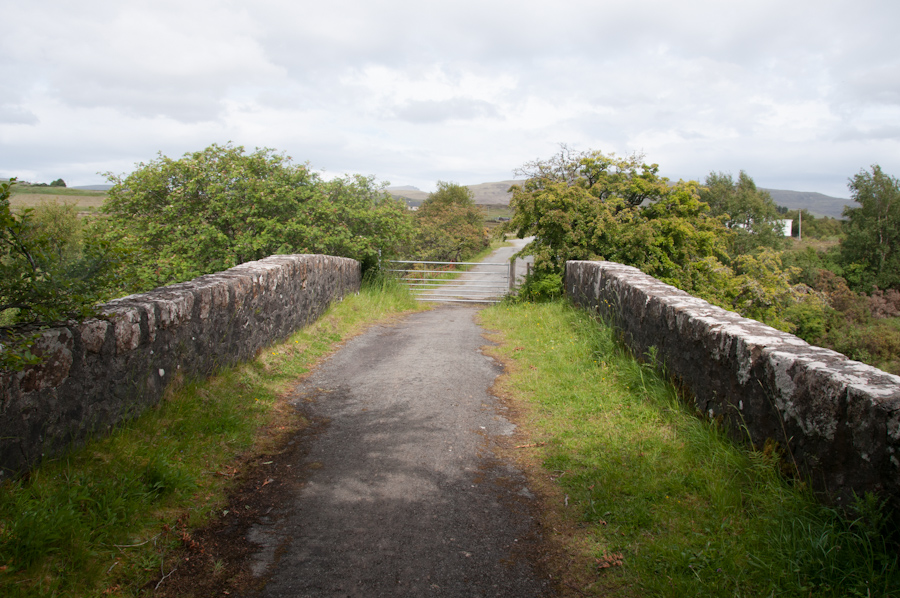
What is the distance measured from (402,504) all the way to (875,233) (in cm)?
→ 6781

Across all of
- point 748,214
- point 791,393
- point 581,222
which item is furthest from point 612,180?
point 748,214

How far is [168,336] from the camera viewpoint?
4.48 m

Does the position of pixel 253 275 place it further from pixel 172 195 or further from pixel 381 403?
pixel 172 195

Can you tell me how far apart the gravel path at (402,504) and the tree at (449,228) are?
11.3m

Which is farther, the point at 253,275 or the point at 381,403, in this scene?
the point at 253,275

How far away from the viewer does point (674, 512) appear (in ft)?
10.4

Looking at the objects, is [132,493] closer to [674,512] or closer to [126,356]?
[126,356]

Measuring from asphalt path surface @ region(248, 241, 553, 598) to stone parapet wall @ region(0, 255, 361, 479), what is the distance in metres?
1.11

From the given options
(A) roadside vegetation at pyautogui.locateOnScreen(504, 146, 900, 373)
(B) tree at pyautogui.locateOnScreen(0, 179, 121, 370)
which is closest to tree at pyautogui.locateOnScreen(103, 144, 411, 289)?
(A) roadside vegetation at pyautogui.locateOnScreen(504, 146, 900, 373)

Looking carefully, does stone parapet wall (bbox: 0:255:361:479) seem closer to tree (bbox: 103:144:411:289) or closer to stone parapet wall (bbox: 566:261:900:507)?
stone parapet wall (bbox: 566:261:900:507)

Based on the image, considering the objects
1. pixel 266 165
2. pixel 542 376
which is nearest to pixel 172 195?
pixel 266 165

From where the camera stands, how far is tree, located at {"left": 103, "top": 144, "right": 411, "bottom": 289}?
12953 millimetres

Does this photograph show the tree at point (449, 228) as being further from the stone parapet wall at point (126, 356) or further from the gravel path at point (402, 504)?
the gravel path at point (402, 504)

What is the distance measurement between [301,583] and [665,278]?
13.8m
